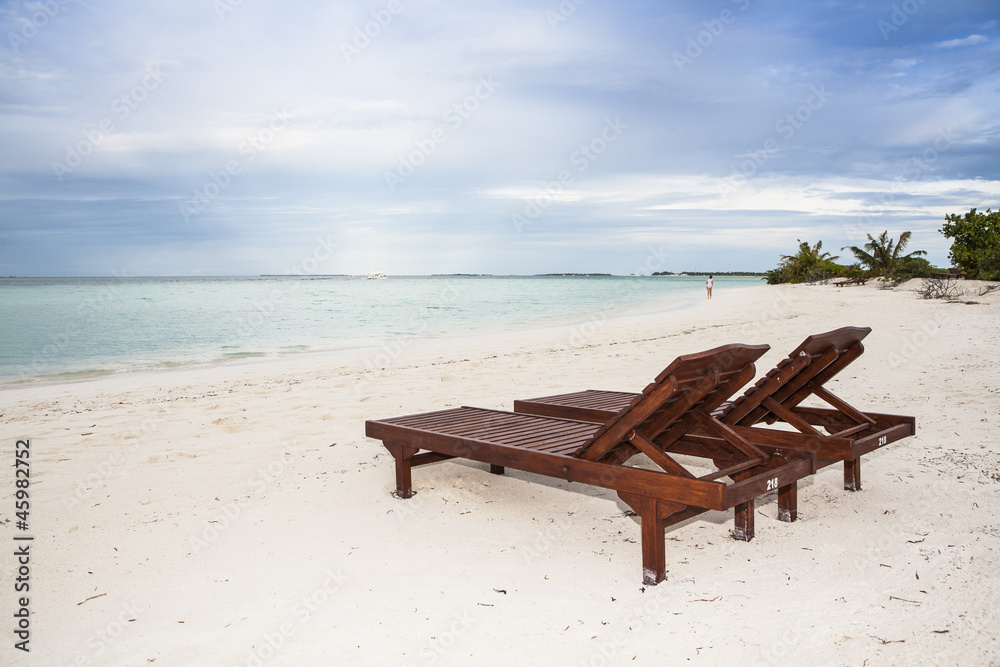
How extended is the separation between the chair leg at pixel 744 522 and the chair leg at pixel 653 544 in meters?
0.74

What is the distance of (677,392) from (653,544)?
2.47 feet

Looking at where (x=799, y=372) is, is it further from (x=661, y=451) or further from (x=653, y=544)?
(x=653, y=544)

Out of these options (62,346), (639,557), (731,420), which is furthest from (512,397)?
(62,346)

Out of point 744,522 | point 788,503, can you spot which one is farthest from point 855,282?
point 744,522

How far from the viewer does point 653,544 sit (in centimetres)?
317

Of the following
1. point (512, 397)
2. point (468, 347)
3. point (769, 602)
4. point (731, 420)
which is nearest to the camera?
point (769, 602)

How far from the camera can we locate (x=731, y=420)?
432 cm

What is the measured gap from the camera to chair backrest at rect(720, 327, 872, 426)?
156 inches

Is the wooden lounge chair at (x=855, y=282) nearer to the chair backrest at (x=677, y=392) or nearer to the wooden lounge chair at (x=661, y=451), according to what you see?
the wooden lounge chair at (x=661, y=451)

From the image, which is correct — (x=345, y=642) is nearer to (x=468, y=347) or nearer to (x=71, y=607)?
(x=71, y=607)

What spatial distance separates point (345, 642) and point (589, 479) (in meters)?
1.39

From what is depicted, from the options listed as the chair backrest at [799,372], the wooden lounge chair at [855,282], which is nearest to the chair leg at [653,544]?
the chair backrest at [799,372]

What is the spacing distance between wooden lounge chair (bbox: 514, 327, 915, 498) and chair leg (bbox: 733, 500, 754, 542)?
0.39 m

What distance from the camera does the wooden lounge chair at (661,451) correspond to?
3061mm
